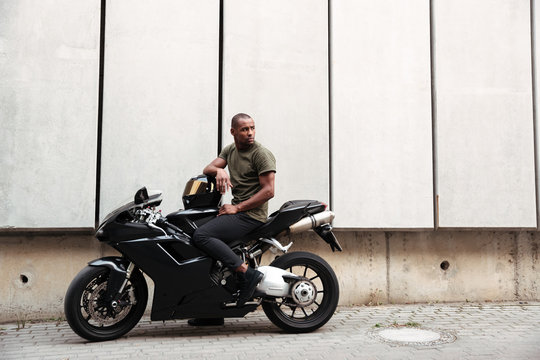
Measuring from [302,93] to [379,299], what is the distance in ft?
9.34

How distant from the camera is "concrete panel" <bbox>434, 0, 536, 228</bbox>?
21.6ft

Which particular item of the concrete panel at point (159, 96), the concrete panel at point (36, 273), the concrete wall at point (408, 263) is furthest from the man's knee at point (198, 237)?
the concrete panel at point (36, 273)

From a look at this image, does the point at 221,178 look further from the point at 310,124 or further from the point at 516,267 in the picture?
the point at 516,267

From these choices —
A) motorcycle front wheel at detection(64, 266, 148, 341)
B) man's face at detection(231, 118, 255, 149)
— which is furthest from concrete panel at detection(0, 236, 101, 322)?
man's face at detection(231, 118, 255, 149)

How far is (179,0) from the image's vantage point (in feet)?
20.0

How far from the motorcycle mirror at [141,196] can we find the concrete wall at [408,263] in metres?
1.53

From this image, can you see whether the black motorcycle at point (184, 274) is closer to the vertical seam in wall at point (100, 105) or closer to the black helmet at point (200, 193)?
the black helmet at point (200, 193)

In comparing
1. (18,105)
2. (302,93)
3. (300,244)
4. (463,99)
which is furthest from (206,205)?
(463,99)

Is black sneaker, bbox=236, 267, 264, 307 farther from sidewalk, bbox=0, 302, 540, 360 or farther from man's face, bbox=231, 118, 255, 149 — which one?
man's face, bbox=231, 118, 255, 149

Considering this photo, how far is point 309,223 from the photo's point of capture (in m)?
4.93

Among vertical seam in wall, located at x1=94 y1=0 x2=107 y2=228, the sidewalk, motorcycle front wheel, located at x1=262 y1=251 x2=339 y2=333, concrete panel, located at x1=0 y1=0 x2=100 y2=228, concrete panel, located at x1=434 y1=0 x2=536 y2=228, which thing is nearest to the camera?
the sidewalk

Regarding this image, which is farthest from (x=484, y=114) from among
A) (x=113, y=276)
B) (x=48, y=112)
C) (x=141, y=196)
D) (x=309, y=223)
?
(x=48, y=112)

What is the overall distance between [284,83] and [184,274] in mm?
2861

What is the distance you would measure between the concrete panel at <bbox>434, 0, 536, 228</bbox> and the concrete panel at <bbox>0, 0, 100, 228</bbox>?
14.7 ft
